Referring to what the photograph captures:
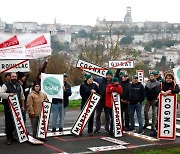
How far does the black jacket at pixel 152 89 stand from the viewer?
13570mm

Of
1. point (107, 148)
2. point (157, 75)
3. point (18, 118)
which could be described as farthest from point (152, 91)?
point (18, 118)

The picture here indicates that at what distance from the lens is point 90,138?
1316cm

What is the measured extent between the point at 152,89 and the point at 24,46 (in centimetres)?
407

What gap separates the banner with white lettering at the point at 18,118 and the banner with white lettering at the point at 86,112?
1.83 meters

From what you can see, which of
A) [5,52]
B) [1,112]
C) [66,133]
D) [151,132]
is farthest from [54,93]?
[1,112]

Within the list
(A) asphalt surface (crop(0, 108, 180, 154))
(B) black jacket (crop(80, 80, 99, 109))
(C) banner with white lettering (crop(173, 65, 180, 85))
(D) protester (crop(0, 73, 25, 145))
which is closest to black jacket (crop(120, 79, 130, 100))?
(B) black jacket (crop(80, 80, 99, 109))

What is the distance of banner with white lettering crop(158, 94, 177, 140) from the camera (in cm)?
1283

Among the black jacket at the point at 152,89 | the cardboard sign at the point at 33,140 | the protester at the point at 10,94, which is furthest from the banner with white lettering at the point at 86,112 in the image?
the protester at the point at 10,94

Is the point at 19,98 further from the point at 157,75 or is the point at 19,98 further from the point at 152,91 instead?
the point at 157,75

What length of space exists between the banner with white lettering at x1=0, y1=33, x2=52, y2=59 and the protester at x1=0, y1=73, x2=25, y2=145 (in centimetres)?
77

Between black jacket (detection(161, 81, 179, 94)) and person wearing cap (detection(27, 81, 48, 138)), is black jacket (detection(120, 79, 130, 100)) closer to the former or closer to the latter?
black jacket (detection(161, 81, 179, 94))

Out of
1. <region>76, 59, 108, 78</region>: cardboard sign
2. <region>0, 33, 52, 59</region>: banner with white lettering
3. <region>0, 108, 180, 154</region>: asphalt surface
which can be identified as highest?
<region>0, 33, 52, 59</region>: banner with white lettering

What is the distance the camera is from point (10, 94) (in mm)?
11711

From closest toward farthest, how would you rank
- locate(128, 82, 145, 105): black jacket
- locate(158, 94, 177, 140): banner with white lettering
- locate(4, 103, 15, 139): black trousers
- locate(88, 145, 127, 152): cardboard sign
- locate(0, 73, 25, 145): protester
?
locate(88, 145, 127, 152): cardboard sign < locate(0, 73, 25, 145): protester < locate(4, 103, 15, 139): black trousers < locate(158, 94, 177, 140): banner with white lettering < locate(128, 82, 145, 105): black jacket
